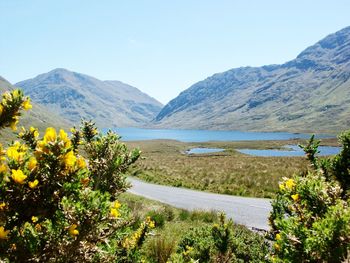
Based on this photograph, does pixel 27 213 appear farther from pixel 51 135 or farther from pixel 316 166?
pixel 316 166

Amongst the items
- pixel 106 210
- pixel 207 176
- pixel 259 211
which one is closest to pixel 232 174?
pixel 207 176

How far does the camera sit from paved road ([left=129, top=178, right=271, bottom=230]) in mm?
19359

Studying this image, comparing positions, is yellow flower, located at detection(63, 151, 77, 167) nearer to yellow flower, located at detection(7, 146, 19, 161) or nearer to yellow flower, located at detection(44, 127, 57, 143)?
yellow flower, located at detection(44, 127, 57, 143)

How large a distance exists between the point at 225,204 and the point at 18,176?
76.0 ft

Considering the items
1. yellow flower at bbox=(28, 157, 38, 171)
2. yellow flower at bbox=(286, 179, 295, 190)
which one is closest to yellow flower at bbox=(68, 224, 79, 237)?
yellow flower at bbox=(28, 157, 38, 171)

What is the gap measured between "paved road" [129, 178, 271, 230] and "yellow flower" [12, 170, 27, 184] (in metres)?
16.5

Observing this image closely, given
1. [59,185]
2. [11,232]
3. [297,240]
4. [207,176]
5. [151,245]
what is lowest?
[207,176]

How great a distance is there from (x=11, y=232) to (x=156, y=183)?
36.5 meters

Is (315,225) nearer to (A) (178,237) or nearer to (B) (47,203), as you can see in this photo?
(B) (47,203)

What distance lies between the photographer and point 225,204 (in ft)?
80.5

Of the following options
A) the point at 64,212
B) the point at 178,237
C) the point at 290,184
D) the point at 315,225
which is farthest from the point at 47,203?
the point at 178,237

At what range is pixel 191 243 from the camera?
8.70m

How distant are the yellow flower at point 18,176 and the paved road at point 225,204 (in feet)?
54.0

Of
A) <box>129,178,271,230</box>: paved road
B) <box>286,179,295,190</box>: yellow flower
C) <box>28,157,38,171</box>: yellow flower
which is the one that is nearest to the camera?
<box>28,157,38,171</box>: yellow flower
